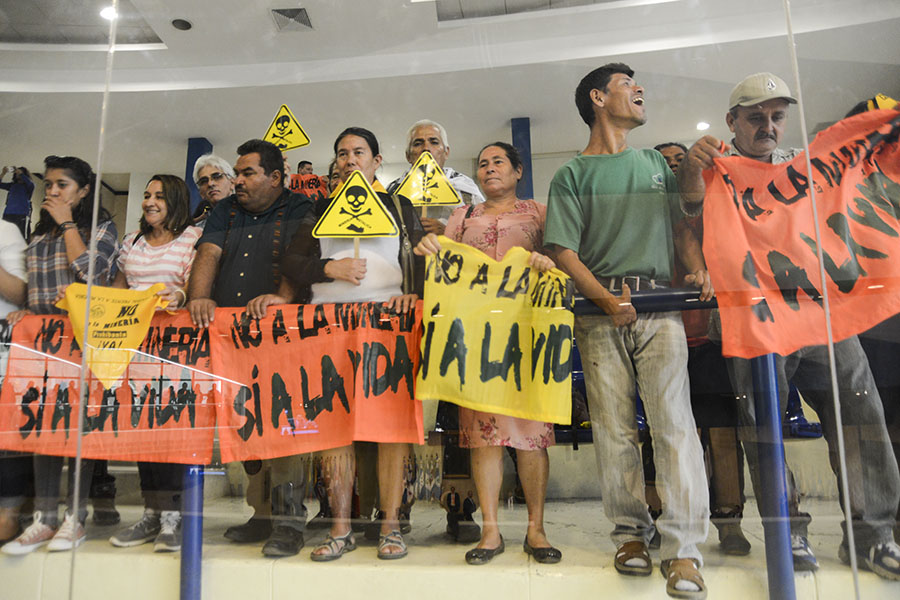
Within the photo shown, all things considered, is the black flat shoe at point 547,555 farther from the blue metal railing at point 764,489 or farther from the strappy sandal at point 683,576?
the blue metal railing at point 764,489

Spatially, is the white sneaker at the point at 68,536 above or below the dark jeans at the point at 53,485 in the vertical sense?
below

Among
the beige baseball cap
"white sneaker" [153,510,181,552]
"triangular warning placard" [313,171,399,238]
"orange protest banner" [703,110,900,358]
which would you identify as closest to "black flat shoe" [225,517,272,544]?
"white sneaker" [153,510,181,552]

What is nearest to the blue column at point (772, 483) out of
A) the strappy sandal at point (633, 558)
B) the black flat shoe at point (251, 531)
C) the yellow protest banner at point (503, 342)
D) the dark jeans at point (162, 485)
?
the strappy sandal at point (633, 558)

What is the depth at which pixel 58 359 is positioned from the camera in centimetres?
194

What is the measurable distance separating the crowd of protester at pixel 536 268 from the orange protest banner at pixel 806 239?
0.17 ft

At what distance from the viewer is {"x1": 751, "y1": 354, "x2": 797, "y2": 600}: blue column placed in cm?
151

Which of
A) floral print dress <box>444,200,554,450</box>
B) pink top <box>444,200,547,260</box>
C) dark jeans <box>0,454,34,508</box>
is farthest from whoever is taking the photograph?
dark jeans <box>0,454,34,508</box>

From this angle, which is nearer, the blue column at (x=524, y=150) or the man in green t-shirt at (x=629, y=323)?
the man in green t-shirt at (x=629, y=323)

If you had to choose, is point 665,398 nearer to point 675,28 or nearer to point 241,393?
point 675,28

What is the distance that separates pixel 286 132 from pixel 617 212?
1.22 meters

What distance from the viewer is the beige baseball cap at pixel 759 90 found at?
1.74m

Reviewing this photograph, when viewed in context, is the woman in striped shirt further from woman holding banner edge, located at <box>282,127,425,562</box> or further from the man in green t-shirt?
the man in green t-shirt

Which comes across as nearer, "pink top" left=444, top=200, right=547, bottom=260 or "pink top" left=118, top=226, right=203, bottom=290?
"pink top" left=444, top=200, right=547, bottom=260

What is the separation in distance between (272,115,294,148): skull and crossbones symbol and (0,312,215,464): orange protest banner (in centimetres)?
72
